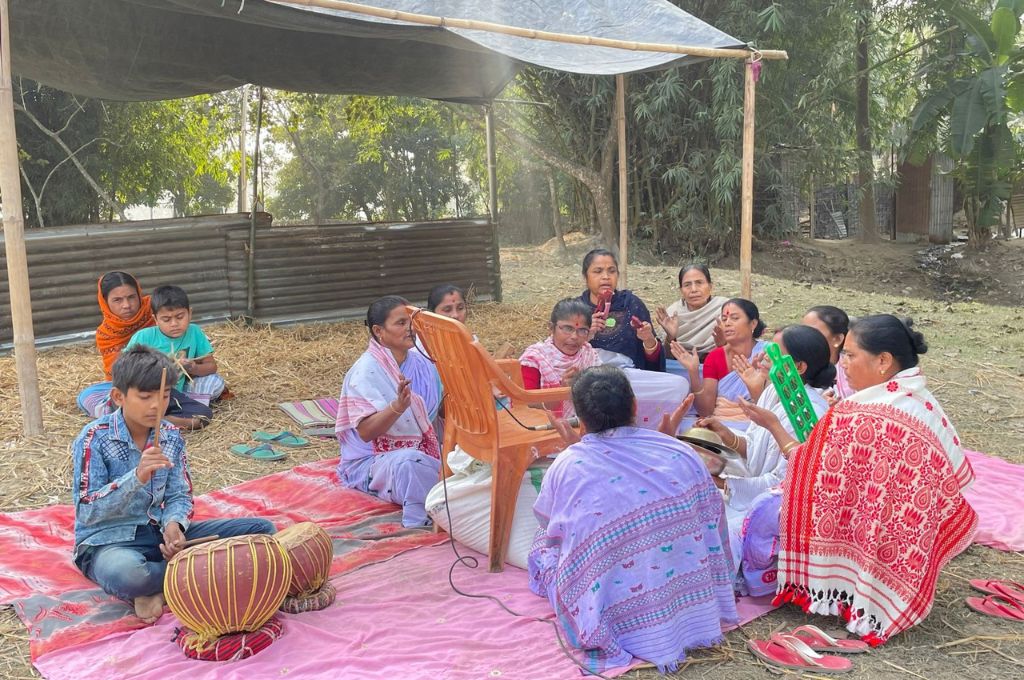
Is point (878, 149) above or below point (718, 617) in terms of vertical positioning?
above

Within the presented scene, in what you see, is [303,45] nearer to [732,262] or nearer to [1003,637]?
[1003,637]

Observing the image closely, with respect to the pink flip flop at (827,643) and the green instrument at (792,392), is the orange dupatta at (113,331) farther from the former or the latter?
the pink flip flop at (827,643)

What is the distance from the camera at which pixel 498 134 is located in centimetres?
1683

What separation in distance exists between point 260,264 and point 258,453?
4232mm

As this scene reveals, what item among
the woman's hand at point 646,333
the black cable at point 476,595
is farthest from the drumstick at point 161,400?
the woman's hand at point 646,333

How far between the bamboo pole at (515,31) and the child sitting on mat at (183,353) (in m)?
2.07

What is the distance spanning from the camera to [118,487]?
309cm

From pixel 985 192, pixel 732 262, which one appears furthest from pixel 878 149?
pixel 732 262

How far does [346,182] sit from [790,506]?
1664cm

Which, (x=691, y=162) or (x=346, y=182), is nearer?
(x=691, y=162)

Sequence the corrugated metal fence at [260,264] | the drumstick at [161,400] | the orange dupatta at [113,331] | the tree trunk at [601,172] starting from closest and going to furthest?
the drumstick at [161,400] → the orange dupatta at [113,331] → the corrugated metal fence at [260,264] → the tree trunk at [601,172]

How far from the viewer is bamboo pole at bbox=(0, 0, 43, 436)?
16.0 feet

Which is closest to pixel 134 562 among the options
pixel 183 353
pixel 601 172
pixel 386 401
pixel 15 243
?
pixel 386 401

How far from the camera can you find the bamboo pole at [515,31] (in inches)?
194
